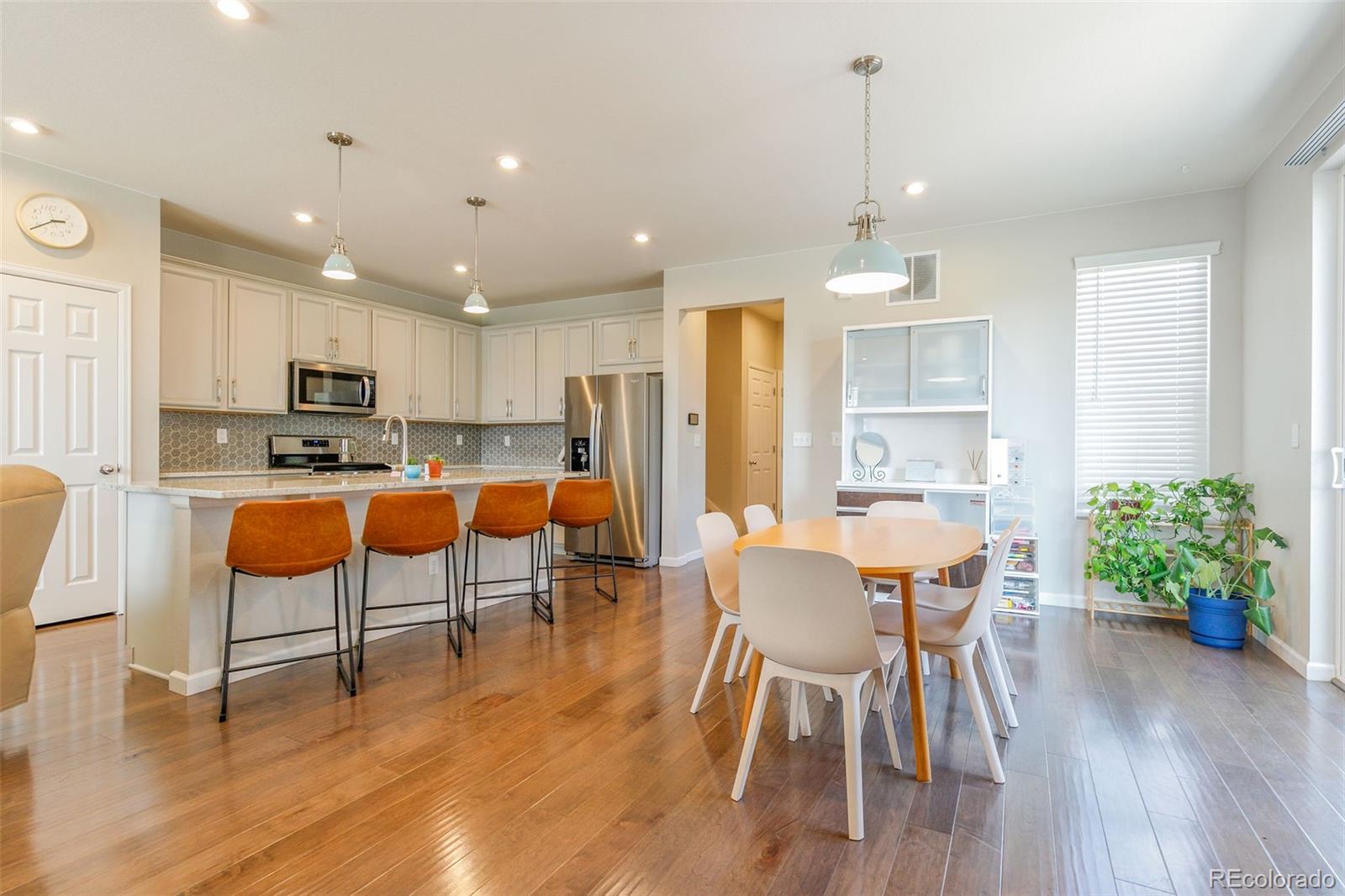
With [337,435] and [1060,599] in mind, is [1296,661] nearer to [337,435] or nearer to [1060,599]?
[1060,599]

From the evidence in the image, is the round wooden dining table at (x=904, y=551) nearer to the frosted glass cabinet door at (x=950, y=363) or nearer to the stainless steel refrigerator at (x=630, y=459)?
the frosted glass cabinet door at (x=950, y=363)

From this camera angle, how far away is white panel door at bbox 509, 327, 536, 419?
21.9ft

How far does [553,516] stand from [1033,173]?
11.8ft

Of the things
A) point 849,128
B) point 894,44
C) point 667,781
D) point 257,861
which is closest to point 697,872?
point 667,781

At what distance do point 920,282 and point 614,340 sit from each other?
2.96m

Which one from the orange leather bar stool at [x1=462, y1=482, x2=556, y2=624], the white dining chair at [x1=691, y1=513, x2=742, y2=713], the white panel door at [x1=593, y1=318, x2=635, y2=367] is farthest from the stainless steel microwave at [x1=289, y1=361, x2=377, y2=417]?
the white dining chair at [x1=691, y1=513, x2=742, y2=713]

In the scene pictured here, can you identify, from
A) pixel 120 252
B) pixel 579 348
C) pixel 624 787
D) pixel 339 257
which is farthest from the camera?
pixel 579 348

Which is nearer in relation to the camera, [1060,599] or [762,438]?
[1060,599]

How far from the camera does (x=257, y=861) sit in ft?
5.15

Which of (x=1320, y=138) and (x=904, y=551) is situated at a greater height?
(x=1320, y=138)

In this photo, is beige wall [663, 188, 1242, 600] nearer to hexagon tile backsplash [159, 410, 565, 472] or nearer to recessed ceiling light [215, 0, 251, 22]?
hexagon tile backsplash [159, 410, 565, 472]

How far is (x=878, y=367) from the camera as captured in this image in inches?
175

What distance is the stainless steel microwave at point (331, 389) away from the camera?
16.9 feet

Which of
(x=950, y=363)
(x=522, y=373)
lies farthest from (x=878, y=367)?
(x=522, y=373)
